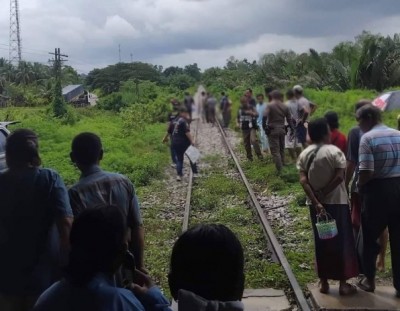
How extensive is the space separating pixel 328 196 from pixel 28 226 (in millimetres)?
2934

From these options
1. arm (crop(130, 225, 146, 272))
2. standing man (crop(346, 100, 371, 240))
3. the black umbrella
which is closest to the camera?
arm (crop(130, 225, 146, 272))

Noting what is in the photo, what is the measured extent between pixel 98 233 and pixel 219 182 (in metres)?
10.6

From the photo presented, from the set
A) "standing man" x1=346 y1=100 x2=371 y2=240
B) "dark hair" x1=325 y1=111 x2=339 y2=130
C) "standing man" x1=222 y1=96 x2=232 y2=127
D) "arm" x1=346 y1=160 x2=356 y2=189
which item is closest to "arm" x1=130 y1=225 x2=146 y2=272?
"standing man" x1=346 y1=100 x2=371 y2=240

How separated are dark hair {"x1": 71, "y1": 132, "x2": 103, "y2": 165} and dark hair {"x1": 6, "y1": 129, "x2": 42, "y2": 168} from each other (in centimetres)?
28

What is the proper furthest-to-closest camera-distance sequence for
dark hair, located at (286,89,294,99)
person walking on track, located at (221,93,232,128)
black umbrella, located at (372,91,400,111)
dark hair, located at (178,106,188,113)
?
person walking on track, located at (221,93,232,128)
black umbrella, located at (372,91,400,111)
dark hair, located at (178,106,188,113)
dark hair, located at (286,89,294,99)

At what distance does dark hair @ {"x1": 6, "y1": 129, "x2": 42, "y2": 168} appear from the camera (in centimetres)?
357

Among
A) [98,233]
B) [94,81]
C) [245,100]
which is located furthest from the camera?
[94,81]

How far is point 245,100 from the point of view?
586 inches

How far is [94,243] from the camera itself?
245 centimetres

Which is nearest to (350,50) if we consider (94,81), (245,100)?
(94,81)

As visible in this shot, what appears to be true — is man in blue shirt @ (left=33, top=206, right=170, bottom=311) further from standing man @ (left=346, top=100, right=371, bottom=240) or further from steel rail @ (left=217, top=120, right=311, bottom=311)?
standing man @ (left=346, top=100, right=371, bottom=240)

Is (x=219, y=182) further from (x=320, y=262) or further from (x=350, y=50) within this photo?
(x=350, y=50)

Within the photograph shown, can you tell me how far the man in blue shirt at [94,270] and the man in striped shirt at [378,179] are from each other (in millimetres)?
3279

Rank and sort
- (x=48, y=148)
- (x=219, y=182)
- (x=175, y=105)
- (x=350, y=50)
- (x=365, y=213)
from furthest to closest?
1. (x=350, y=50)
2. (x=48, y=148)
3. (x=175, y=105)
4. (x=219, y=182)
5. (x=365, y=213)
